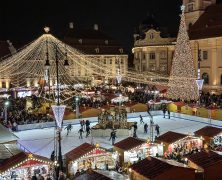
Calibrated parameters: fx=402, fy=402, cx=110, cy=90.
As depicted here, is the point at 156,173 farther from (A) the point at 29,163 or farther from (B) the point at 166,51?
(B) the point at 166,51

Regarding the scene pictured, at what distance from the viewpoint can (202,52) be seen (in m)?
47.5

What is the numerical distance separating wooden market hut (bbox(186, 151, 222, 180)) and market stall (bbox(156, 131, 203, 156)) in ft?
14.1

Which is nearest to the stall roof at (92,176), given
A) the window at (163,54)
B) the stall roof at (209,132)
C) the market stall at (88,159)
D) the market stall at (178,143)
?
the market stall at (88,159)

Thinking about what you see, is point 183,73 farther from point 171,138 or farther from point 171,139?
point 171,139

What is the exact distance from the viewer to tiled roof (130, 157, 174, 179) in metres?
15.2

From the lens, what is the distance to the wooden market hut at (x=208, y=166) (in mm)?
16234

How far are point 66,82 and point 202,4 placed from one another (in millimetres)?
20087

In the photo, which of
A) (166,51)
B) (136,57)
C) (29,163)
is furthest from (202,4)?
(29,163)

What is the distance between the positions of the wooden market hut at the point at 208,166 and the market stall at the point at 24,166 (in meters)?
6.40

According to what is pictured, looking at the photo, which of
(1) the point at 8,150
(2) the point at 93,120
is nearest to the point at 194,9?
(2) the point at 93,120

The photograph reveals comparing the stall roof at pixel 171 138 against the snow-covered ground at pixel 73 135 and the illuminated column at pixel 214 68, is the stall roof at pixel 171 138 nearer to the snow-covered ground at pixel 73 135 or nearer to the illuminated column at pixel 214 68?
the snow-covered ground at pixel 73 135

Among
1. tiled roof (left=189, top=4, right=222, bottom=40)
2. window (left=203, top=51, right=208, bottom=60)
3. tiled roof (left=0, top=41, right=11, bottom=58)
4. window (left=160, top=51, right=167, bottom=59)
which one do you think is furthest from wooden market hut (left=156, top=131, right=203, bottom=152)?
tiled roof (left=0, top=41, right=11, bottom=58)

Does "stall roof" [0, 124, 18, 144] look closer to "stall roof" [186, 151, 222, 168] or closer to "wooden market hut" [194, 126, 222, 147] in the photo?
"stall roof" [186, 151, 222, 168]

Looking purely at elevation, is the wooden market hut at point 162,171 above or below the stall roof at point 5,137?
below
